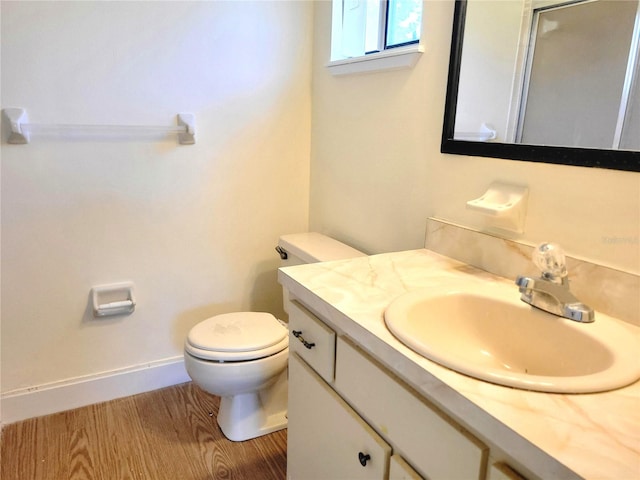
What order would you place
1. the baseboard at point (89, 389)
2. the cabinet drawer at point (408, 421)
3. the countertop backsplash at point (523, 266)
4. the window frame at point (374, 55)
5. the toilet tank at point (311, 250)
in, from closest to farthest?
the cabinet drawer at point (408, 421) < the countertop backsplash at point (523, 266) < the window frame at point (374, 55) < the toilet tank at point (311, 250) < the baseboard at point (89, 389)

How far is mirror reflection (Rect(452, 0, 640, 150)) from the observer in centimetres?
96

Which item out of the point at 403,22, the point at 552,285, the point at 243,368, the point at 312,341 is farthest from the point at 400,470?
the point at 403,22

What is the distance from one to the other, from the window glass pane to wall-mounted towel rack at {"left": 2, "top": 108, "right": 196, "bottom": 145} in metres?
0.85

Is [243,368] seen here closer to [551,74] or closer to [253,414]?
[253,414]

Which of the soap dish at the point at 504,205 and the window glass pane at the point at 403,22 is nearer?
the soap dish at the point at 504,205

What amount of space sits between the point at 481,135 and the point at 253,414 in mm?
1303

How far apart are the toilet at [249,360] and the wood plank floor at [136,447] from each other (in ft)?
0.29

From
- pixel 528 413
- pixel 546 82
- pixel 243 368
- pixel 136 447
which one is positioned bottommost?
pixel 136 447

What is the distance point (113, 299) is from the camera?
1.93 m

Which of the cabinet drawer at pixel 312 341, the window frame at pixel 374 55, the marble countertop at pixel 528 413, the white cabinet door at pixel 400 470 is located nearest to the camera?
the marble countertop at pixel 528 413

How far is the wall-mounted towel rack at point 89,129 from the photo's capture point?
1606mm

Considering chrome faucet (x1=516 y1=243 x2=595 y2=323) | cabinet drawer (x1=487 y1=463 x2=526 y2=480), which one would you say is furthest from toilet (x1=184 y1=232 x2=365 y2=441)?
cabinet drawer (x1=487 y1=463 x2=526 y2=480)

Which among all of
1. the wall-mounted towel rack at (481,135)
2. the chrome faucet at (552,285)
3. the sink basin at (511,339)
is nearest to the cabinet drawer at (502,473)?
the sink basin at (511,339)

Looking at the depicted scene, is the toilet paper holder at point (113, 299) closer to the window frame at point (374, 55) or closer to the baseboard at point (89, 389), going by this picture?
the baseboard at point (89, 389)
